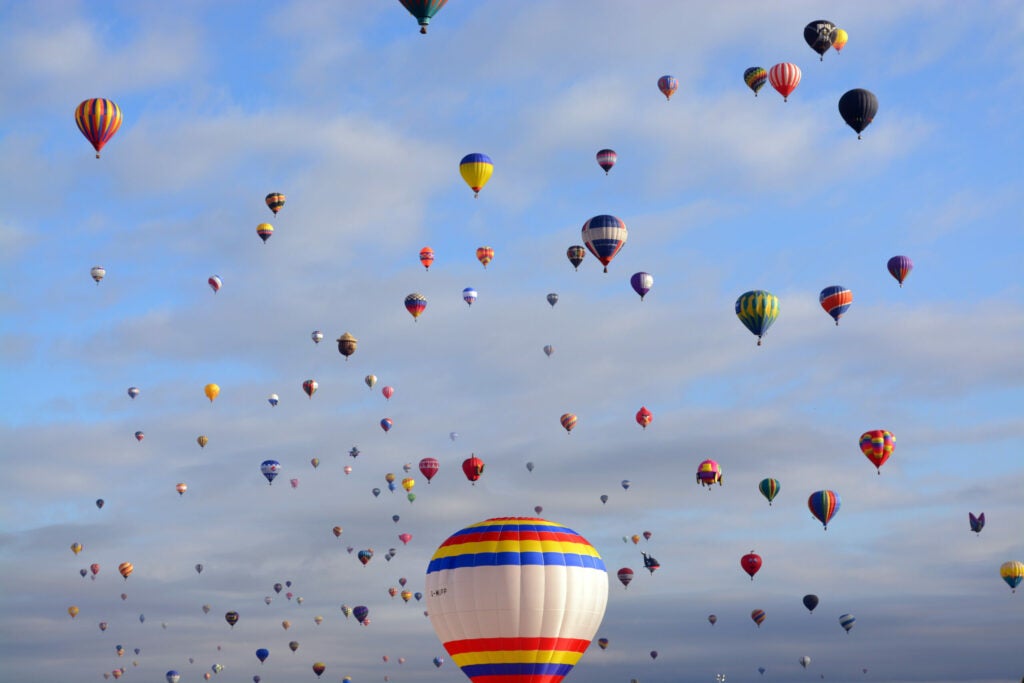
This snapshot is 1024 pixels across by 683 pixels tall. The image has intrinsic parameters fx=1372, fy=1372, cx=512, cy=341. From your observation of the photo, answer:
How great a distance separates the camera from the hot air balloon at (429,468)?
9225 cm

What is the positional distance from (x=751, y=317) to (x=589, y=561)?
24599mm

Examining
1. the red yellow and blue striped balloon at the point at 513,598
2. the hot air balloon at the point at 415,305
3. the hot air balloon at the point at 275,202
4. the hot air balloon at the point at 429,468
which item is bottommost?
the red yellow and blue striped balloon at the point at 513,598

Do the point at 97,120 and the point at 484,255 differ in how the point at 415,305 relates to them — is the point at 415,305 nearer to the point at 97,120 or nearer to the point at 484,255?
the point at 484,255

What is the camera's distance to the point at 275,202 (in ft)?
298

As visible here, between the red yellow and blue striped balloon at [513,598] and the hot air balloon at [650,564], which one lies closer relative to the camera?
the red yellow and blue striped balloon at [513,598]

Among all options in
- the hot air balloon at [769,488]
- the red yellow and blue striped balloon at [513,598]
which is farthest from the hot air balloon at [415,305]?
the red yellow and blue striped balloon at [513,598]

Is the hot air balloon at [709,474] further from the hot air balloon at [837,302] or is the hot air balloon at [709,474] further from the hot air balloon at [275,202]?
the hot air balloon at [275,202]

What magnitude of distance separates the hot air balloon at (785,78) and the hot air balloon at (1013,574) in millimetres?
37948

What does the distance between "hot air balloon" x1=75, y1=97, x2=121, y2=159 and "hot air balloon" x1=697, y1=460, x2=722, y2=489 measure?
39.7 metres

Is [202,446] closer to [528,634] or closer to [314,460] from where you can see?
[314,460]

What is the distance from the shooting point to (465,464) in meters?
83.4

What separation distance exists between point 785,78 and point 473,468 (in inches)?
1144

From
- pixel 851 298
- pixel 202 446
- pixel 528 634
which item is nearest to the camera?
pixel 528 634

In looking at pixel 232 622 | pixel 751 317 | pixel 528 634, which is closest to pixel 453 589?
pixel 528 634
